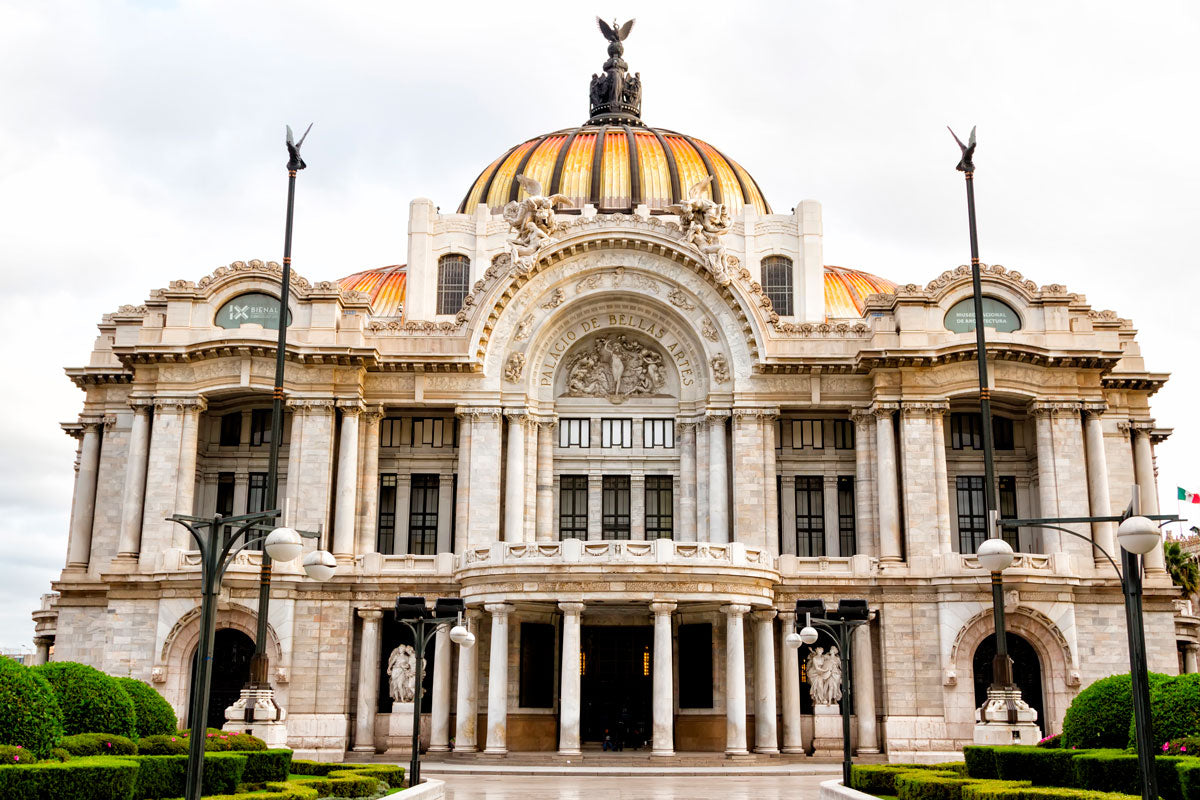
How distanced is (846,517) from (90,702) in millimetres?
33734

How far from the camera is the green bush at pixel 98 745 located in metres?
23.8

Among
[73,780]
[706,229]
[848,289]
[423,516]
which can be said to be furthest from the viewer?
[848,289]

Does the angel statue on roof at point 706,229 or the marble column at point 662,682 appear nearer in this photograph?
the marble column at point 662,682

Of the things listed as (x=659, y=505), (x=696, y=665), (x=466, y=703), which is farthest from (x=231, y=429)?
(x=696, y=665)

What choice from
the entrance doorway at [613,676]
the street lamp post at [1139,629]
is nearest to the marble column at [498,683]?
the entrance doorway at [613,676]

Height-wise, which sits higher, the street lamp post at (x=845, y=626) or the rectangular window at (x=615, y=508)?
the rectangular window at (x=615, y=508)

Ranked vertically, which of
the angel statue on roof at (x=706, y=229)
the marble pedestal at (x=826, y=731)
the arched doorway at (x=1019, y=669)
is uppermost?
the angel statue on roof at (x=706, y=229)

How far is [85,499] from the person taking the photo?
5547 centimetres

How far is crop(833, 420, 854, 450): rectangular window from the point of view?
2064 inches

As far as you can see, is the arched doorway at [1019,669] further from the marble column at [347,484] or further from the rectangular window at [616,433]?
the marble column at [347,484]

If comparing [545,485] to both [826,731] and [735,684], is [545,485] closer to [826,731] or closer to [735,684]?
[735,684]

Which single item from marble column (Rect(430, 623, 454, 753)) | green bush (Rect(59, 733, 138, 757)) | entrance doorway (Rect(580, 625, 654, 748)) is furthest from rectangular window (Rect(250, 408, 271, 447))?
green bush (Rect(59, 733, 138, 757))

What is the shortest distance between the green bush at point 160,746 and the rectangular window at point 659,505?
27.8 m

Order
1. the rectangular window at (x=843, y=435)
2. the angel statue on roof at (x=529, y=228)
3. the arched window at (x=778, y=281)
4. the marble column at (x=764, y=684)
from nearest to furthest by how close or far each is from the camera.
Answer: the marble column at (x=764, y=684), the angel statue on roof at (x=529, y=228), the rectangular window at (x=843, y=435), the arched window at (x=778, y=281)
